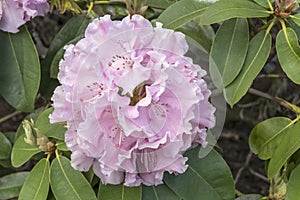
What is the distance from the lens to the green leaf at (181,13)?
3.44 feet

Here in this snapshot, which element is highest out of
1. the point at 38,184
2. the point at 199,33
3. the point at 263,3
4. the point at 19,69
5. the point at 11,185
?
the point at 263,3

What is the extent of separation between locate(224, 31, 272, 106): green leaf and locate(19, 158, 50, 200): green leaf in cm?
37

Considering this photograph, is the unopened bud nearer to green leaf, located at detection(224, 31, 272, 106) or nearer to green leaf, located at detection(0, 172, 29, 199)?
green leaf, located at detection(0, 172, 29, 199)

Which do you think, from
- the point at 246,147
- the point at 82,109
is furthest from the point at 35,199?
the point at 246,147

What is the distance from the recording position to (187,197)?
1.04 metres

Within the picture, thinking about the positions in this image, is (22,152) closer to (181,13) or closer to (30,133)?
(30,133)

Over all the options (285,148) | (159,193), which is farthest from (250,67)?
(159,193)

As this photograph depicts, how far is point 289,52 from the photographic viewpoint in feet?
3.33

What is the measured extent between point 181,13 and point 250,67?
165 millimetres

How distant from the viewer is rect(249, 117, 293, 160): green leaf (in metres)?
1.12

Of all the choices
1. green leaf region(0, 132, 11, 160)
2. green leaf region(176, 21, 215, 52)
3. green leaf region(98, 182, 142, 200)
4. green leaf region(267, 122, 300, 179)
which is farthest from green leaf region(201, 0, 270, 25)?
green leaf region(0, 132, 11, 160)

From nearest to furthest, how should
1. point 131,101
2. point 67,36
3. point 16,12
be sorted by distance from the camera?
point 131,101 < point 16,12 < point 67,36

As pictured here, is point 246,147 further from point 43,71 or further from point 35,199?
point 35,199

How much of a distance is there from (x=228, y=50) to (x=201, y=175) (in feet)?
0.77
